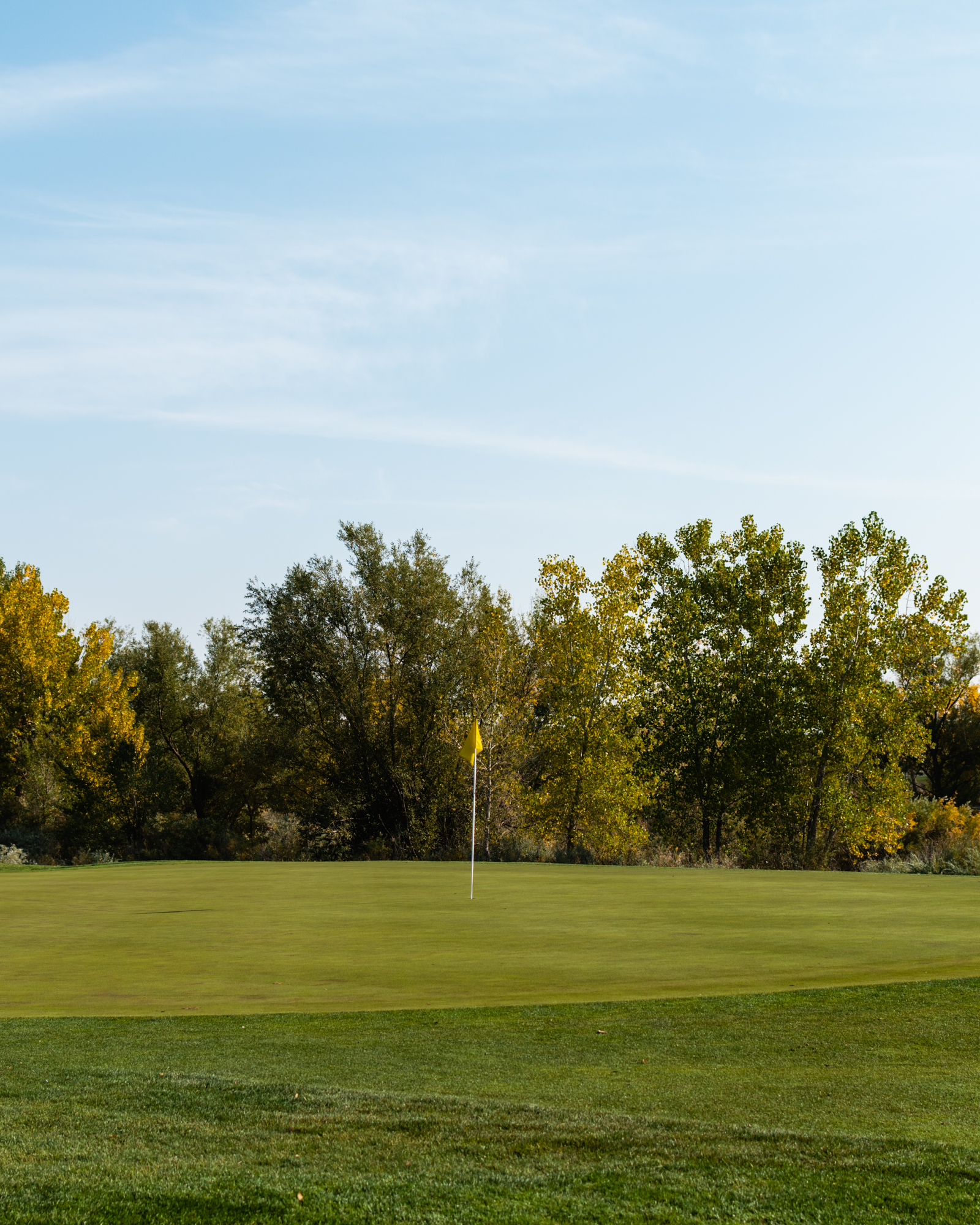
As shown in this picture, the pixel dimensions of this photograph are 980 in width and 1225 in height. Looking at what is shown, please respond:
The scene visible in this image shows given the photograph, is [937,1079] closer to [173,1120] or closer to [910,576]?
[173,1120]

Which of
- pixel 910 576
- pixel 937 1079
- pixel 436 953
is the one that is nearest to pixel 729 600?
pixel 910 576

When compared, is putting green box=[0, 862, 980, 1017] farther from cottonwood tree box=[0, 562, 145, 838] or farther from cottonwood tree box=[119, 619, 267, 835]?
cottonwood tree box=[119, 619, 267, 835]

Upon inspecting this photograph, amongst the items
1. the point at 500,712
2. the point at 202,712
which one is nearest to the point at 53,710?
the point at 202,712

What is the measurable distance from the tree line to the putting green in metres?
14.2

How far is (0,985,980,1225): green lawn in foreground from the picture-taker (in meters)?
A: 3.92

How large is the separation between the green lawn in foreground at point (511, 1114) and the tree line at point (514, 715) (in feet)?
71.6

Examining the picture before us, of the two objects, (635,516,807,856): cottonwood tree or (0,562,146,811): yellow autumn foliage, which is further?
(0,562,146,811): yellow autumn foliage

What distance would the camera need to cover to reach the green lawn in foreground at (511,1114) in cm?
392

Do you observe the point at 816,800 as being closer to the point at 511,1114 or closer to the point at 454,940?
the point at 454,940

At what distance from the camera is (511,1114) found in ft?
16.9

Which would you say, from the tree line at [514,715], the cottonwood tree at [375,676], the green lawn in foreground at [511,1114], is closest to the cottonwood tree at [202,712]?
the tree line at [514,715]

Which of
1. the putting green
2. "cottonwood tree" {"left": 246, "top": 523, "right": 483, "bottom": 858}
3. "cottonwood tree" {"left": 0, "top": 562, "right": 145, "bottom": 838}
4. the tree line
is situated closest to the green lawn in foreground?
the putting green

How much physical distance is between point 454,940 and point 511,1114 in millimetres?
5646

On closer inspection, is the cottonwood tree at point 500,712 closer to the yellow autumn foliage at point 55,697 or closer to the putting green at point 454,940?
the yellow autumn foliage at point 55,697
